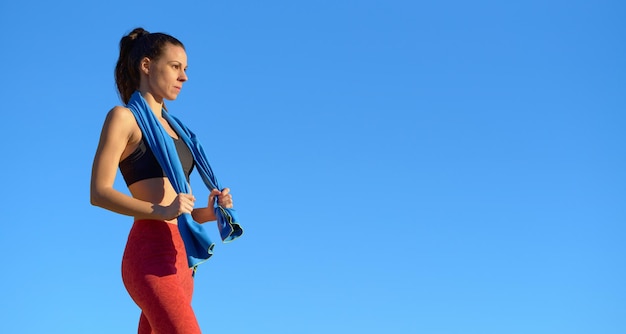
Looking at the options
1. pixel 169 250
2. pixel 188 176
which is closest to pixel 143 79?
pixel 188 176

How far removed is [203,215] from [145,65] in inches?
35.9

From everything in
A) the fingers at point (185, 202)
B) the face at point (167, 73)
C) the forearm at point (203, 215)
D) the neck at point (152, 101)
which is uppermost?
the face at point (167, 73)

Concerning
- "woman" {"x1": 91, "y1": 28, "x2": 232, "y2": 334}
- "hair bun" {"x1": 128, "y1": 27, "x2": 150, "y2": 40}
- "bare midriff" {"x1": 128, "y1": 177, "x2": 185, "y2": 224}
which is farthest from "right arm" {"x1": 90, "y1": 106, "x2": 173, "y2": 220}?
"hair bun" {"x1": 128, "y1": 27, "x2": 150, "y2": 40}

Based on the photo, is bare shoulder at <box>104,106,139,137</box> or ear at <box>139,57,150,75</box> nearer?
bare shoulder at <box>104,106,139,137</box>

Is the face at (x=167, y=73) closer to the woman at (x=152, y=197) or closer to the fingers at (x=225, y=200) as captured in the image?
the woman at (x=152, y=197)

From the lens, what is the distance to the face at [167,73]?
529 cm

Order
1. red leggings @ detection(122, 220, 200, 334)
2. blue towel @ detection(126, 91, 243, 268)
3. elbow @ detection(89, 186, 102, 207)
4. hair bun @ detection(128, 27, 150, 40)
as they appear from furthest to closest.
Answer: hair bun @ detection(128, 27, 150, 40) < blue towel @ detection(126, 91, 243, 268) < elbow @ detection(89, 186, 102, 207) < red leggings @ detection(122, 220, 200, 334)

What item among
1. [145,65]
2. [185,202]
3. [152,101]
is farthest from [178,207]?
[145,65]

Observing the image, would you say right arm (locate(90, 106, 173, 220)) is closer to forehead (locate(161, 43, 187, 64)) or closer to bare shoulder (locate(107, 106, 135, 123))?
bare shoulder (locate(107, 106, 135, 123))

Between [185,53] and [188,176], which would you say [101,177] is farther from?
[185,53]

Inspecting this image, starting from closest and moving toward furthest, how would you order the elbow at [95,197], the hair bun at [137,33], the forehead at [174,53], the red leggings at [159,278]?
the red leggings at [159,278] < the elbow at [95,197] < the forehead at [174,53] < the hair bun at [137,33]

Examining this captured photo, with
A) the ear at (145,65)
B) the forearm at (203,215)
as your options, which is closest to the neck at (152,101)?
the ear at (145,65)

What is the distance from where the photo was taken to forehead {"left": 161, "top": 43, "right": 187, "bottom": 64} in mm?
5281

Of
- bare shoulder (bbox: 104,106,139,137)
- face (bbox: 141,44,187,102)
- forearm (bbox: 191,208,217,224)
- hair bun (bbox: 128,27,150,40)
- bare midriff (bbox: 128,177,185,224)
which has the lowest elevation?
bare midriff (bbox: 128,177,185,224)
